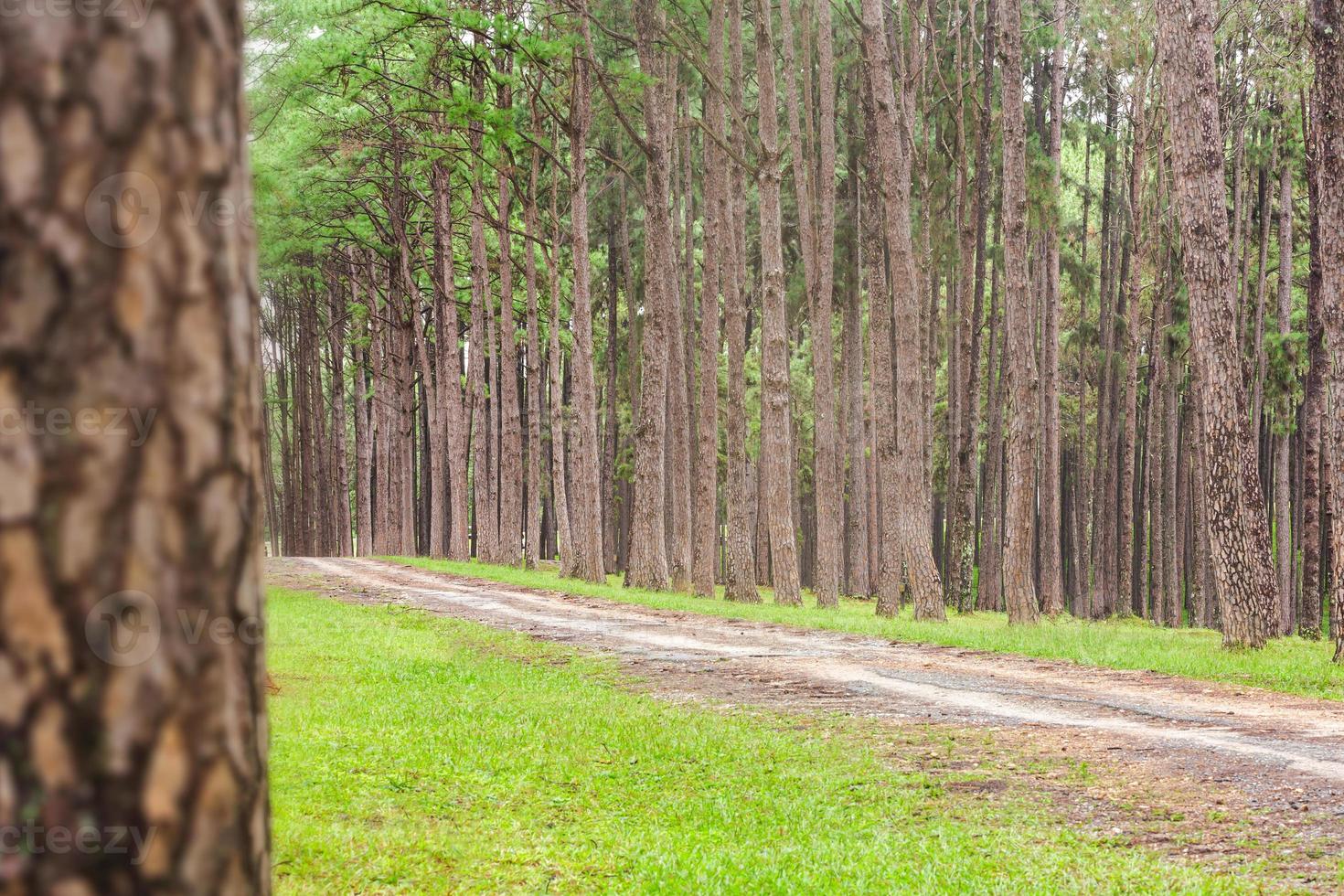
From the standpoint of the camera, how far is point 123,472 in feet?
5.64

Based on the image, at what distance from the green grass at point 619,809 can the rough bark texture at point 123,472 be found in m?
3.55

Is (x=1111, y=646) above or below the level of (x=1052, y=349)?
below

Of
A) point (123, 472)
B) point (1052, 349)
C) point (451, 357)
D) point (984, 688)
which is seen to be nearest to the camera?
point (123, 472)

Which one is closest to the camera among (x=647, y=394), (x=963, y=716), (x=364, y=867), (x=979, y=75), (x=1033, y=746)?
(x=364, y=867)

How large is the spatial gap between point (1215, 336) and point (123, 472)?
15637 millimetres

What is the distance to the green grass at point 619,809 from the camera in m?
5.46

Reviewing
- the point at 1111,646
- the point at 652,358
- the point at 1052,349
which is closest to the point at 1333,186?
the point at 1111,646

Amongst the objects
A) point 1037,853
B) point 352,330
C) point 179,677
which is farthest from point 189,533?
point 352,330

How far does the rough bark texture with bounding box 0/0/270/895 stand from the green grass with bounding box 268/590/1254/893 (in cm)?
355

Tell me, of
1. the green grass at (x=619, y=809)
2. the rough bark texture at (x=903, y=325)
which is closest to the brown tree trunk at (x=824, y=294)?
the rough bark texture at (x=903, y=325)

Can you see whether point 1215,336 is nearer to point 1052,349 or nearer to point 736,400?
point 736,400

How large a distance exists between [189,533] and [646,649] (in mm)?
12411

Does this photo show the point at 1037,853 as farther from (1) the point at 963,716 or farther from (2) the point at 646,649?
(2) the point at 646,649

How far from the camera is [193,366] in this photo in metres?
1.80
